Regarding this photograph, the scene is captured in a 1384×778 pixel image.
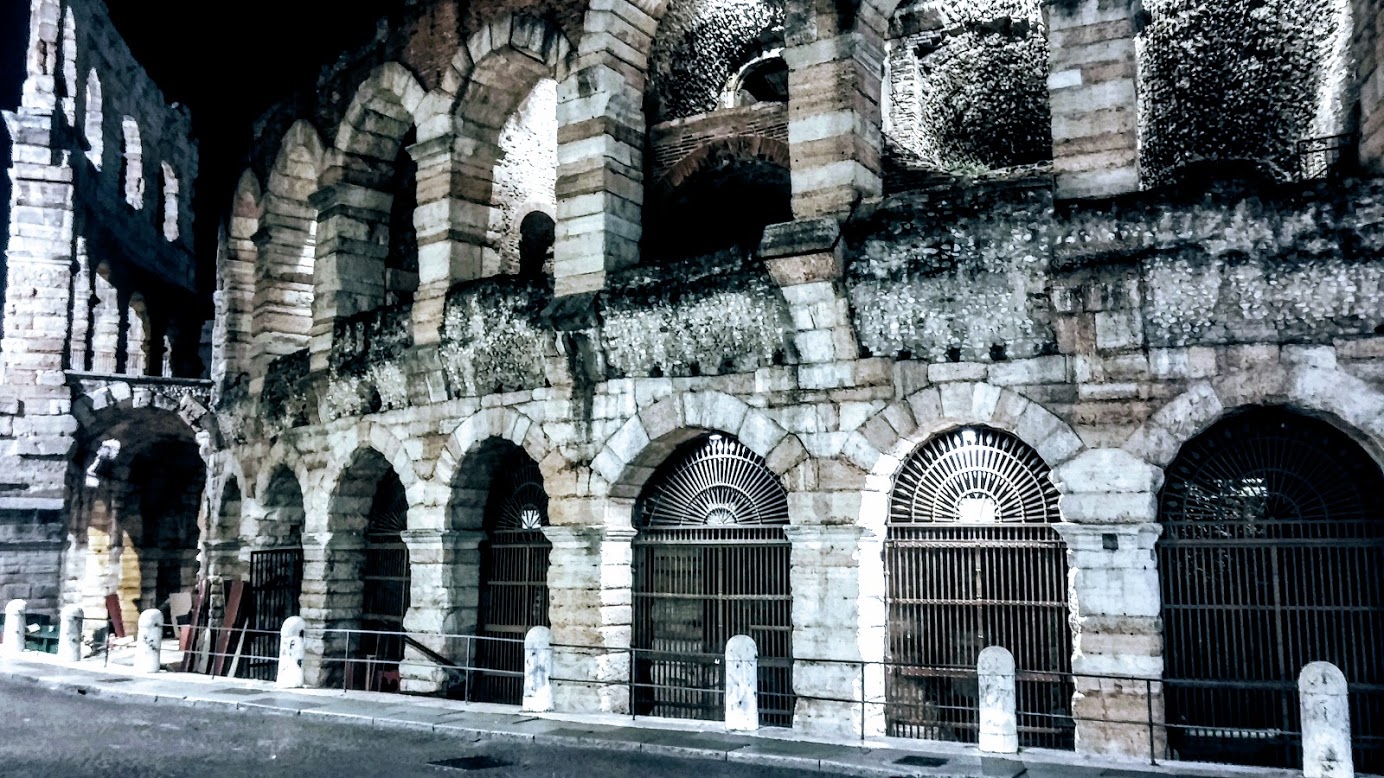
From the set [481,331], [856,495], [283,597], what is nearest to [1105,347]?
[856,495]

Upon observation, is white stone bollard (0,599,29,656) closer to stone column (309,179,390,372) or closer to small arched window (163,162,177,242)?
stone column (309,179,390,372)

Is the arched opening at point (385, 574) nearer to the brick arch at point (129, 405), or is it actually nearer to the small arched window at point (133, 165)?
the brick arch at point (129, 405)

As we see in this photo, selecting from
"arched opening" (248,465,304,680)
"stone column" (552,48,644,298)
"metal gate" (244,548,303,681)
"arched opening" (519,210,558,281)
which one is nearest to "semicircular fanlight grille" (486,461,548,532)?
"stone column" (552,48,644,298)

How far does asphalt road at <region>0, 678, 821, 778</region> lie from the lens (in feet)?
23.5

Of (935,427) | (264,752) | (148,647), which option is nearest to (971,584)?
(935,427)

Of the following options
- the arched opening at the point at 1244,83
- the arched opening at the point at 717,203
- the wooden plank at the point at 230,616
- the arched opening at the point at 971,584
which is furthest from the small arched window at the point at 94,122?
the arched opening at the point at 1244,83

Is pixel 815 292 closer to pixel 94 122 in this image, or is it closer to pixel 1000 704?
pixel 1000 704

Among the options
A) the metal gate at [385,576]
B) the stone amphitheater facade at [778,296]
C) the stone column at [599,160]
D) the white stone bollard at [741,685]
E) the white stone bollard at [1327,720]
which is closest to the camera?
the white stone bollard at [1327,720]

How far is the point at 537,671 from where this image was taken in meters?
9.73

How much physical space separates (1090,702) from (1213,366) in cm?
260

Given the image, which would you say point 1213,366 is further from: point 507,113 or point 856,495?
point 507,113

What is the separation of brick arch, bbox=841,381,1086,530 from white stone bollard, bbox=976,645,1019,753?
162 cm

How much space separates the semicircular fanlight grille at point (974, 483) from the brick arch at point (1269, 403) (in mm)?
863

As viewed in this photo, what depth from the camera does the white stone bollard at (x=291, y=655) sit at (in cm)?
1175
